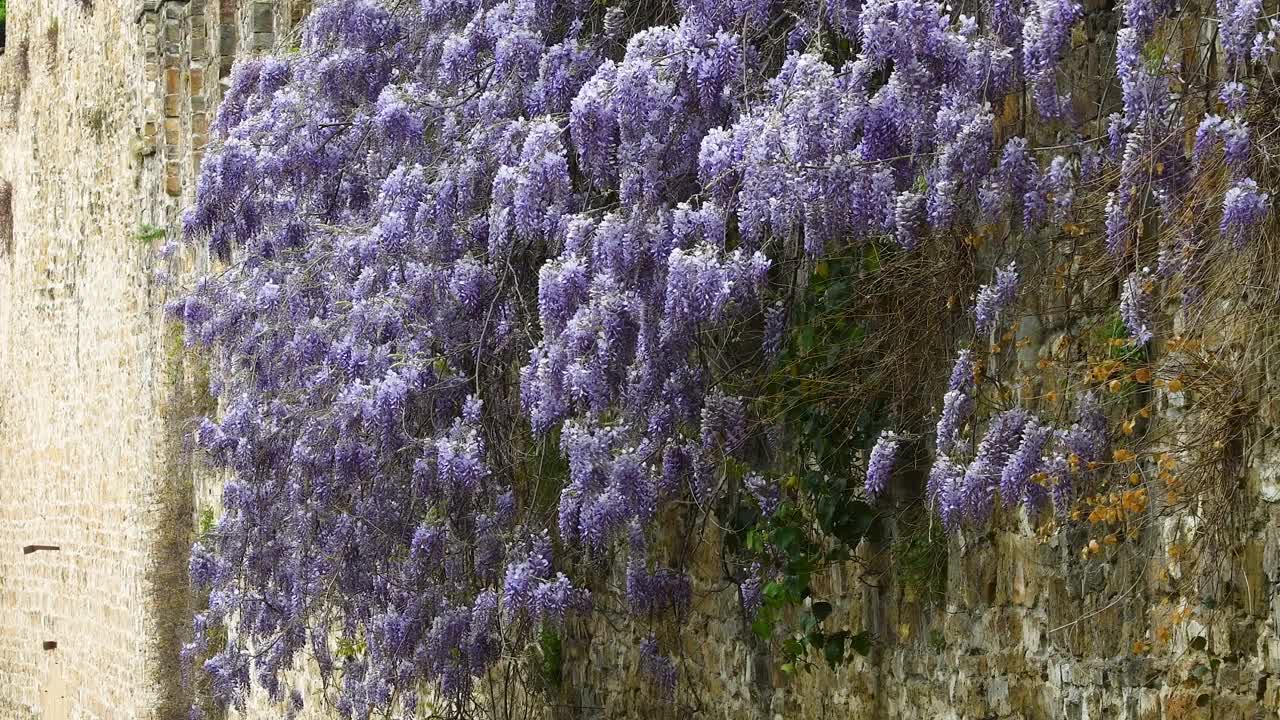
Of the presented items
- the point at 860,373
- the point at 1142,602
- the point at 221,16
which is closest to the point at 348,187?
the point at 860,373

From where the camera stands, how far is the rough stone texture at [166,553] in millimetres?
3740

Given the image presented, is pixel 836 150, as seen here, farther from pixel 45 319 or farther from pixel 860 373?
pixel 45 319

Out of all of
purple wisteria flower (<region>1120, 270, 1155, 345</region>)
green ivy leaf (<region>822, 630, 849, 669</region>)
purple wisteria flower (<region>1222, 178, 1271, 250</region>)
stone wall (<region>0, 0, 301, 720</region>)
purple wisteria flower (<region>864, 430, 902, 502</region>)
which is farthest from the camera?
stone wall (<region>0, 0, 301, 720</region>)

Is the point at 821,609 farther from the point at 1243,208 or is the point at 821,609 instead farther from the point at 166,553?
the point at 166,553

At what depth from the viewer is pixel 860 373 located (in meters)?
4.61

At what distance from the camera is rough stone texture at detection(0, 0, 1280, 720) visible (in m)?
3.74

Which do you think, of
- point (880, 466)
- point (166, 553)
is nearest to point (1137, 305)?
point (880, 466)

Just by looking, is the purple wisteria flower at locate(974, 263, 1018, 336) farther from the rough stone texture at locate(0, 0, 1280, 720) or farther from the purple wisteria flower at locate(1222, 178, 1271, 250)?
the purple wisteria flower at locate(1222, 178, 1271, 250)

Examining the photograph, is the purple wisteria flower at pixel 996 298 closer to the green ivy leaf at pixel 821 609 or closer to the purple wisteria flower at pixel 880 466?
the purple wisteria flower at pixel 880 466

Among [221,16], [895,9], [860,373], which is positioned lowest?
[860,373]

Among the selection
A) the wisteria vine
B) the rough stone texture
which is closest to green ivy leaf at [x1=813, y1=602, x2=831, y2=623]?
the rough stone texture

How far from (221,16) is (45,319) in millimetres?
4347

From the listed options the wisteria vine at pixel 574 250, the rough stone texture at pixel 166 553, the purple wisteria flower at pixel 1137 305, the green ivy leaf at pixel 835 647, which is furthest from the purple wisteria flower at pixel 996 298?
the green ivy leaf at pixel 835 647

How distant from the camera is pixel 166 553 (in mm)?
11023
